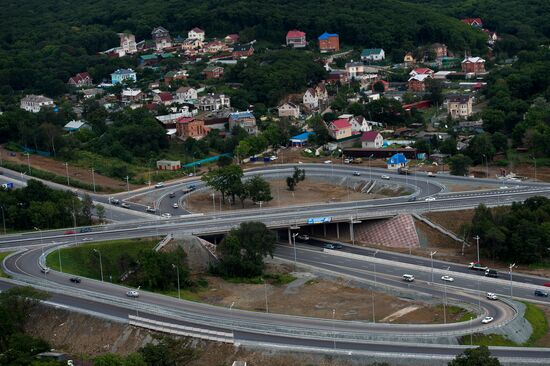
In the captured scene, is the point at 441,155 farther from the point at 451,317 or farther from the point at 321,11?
the point at 321,11

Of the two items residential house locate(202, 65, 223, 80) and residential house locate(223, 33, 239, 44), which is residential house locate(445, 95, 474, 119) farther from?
residential house locate(223, 33, 239, 44)

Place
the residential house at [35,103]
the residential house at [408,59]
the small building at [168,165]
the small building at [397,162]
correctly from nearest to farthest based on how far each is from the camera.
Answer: the small building at [397,162], the small building at [168,165], the residential house at [35,103], the residential house at [408,59]

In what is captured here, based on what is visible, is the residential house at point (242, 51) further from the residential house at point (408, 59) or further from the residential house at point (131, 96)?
the residential house at point (408, 59)

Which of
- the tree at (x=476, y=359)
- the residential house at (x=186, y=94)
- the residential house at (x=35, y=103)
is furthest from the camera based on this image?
the residential house at (x=186, y=94)

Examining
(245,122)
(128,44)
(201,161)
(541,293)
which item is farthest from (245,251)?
(128,44)

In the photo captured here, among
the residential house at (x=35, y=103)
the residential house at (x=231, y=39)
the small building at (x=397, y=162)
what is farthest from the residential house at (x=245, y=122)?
the residential house at (x=231, y=39)

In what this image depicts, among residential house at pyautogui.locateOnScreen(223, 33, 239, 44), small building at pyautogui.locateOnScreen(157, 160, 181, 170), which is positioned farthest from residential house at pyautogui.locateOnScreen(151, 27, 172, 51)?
small building at pyautogui.locateOnScreen(157, 160, 181, 170)
